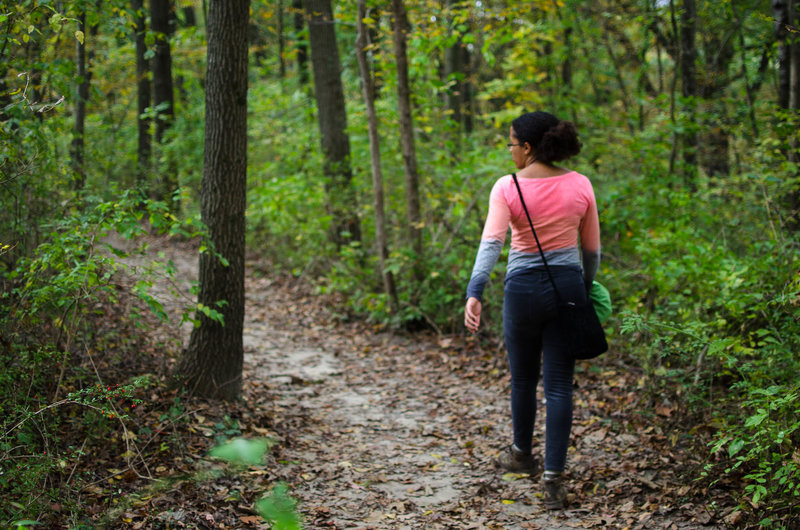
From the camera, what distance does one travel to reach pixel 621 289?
6.48 m

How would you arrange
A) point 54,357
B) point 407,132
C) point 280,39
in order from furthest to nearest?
point 280,39 → point 407,132 → point 54,357

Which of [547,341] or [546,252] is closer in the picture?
[546,252]

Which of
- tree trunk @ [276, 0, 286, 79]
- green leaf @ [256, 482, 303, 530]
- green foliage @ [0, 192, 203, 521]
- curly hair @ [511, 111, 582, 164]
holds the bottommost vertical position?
green foliage @ [0, 192, 203, 521]

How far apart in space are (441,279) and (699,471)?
4480mm

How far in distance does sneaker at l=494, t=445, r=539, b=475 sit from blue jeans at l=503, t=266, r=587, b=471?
369mm

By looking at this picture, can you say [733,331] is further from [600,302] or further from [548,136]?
[548,136]

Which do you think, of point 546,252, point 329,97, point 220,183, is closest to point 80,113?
point 220,183

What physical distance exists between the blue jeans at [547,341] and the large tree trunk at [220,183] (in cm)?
227

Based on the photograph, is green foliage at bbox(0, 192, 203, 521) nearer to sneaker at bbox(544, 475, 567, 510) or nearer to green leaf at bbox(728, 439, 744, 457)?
sneaker at bbox(544, 475, 567, 510)

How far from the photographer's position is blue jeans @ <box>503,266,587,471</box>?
3.66 meters

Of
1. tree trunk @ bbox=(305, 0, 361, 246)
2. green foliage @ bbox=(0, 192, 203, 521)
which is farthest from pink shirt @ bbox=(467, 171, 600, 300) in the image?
tree trunk @ bbox=(305, 0, 361, 246)

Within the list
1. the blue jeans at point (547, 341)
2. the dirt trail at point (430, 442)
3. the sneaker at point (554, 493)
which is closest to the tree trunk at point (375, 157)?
the dirt trail at point (430, 442)

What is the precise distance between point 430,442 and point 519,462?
0.97 metres

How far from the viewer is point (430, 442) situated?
494 centimetres
